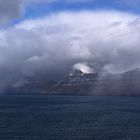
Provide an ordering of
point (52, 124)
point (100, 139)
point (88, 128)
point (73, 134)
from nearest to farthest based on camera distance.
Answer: point (100, 139), point (73, 134), point (88, 128), point (52, 124)

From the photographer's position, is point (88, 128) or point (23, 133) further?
point (88, 128)

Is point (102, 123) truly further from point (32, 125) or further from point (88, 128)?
point (32, 125)

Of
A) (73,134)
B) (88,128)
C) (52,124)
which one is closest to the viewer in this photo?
(73,134)

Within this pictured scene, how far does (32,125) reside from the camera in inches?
5930

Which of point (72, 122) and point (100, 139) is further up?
point (72, 122)

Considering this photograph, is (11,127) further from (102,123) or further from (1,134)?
(102,123)

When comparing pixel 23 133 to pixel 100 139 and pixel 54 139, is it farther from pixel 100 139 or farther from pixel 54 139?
pixel 100 139

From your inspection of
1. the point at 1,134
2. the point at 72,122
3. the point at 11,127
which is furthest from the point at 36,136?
the point at 72,122

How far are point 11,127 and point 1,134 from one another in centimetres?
1591

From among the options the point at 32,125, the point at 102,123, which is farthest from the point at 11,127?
the point at 102,123

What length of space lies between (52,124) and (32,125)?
9121 mm

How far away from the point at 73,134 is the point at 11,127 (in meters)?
31.1

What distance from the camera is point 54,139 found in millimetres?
118188

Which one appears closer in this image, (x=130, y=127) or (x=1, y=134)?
(x=1, y=134)
